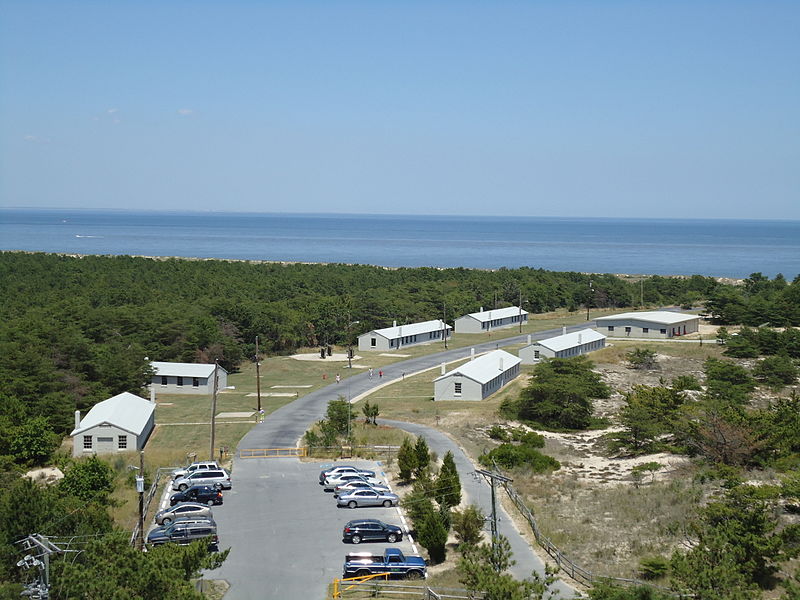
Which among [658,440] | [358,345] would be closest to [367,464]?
[658,440]

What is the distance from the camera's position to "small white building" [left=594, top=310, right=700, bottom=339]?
95812mm

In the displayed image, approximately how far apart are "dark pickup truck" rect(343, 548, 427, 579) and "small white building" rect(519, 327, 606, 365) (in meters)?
50.9

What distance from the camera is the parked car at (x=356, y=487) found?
39.3m

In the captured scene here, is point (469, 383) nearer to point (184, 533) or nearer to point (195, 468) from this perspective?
point (195, 468)

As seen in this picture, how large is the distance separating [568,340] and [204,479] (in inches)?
2072

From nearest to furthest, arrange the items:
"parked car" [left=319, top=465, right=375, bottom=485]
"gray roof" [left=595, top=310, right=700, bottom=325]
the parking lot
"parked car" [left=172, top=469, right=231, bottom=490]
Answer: the parking lot, "parked car" [left=172, top=469, right=231, bottom=490], "parked car" [left=319, top=465, right=375, bottom=485], "gray roof" [left=595, top=310, right=700, bottom=325]

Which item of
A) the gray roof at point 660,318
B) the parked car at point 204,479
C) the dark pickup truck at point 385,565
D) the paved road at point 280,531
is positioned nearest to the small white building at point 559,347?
the gray roof at point 660,318

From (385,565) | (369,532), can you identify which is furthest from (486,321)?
(385,565)

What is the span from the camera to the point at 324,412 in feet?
205

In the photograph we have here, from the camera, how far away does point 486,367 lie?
7356cm

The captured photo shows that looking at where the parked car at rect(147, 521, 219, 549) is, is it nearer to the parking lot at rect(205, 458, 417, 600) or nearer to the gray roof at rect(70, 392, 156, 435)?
the parking lot at rect(205, 458, 417, 600)

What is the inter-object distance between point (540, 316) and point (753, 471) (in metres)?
83.4

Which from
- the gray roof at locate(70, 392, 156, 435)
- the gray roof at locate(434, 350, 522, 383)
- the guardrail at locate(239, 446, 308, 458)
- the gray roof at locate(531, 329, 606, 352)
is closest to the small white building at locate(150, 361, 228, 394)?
the gray roof at locate(70, 392, 156, 435)

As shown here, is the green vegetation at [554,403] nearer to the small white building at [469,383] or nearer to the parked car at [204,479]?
the small white building at [469,383]
